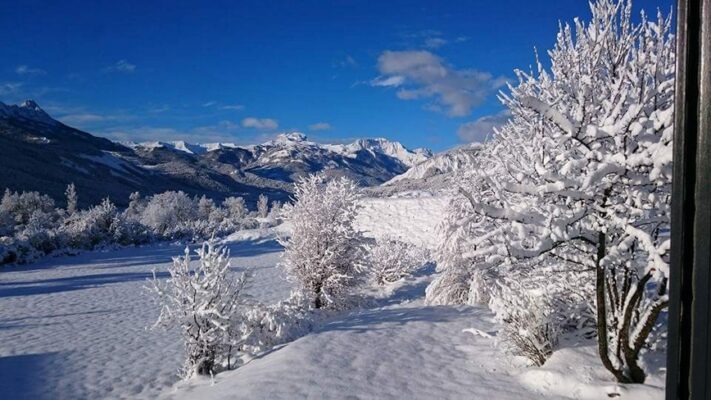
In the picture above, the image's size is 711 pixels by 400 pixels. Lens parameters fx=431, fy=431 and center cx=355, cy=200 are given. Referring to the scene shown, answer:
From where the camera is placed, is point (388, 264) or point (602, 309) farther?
point (388, 264)

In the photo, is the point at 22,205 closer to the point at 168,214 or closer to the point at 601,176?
the point at 168,214

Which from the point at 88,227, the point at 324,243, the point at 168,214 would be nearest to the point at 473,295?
the point at 324,243

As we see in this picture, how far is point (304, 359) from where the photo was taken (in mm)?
6605

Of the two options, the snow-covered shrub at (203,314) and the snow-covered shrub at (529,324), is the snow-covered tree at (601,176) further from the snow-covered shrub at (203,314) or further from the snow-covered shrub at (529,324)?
the snow-covered shrub at (203,314)

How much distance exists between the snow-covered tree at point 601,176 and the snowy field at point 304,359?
1.24 metres

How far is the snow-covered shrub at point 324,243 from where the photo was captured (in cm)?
1370

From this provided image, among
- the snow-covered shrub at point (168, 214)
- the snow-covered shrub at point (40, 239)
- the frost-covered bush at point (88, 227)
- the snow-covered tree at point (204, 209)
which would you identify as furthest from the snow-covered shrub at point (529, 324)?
the snow-covered tree at point (204, 209)

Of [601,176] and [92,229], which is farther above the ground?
[601,176]

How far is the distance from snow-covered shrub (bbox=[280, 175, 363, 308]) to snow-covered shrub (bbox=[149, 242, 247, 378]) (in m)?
5.62

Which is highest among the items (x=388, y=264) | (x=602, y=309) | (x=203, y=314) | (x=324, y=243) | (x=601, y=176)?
(x=601, y=176)

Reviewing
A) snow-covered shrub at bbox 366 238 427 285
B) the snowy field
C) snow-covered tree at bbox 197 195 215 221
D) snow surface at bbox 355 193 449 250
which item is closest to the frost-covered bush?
snow-covered tree at bbox 197 195 215 221

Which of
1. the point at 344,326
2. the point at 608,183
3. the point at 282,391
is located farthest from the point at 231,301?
the point at 608,183

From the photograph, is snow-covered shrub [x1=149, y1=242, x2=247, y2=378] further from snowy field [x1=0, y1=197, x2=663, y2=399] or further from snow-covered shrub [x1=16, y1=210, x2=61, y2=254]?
snow-covered shrub [x1=16, y1=210, x2=61, y2=254]

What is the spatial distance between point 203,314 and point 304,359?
2199mm
